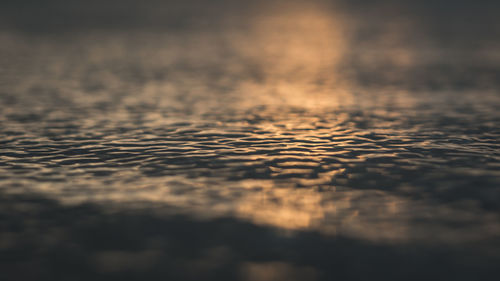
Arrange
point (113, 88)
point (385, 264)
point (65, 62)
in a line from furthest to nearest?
1. point (65, 62)
2. point (113, 88)
3. point (385, 264)

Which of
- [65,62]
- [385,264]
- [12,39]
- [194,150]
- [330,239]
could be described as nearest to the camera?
[385,264]

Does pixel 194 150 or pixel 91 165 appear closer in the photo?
pixel 91 165

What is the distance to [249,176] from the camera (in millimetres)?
16016

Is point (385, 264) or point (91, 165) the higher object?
point (91, 165)

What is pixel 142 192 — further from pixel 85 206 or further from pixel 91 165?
pixel 91 165

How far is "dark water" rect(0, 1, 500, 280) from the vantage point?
11078 millimetres

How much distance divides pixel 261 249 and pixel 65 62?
35.6 meters

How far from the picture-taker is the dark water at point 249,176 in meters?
11.1

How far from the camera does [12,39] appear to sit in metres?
59.7

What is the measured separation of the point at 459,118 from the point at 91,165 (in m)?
15.4

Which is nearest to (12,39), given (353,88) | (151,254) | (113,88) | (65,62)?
(65,62)

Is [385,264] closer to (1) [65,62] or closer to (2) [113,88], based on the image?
(2) [113,88]

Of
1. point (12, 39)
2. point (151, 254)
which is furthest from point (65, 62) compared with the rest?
point (151, 254)

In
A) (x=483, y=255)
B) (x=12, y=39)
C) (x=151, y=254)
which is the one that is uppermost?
(x=12, y=39)
